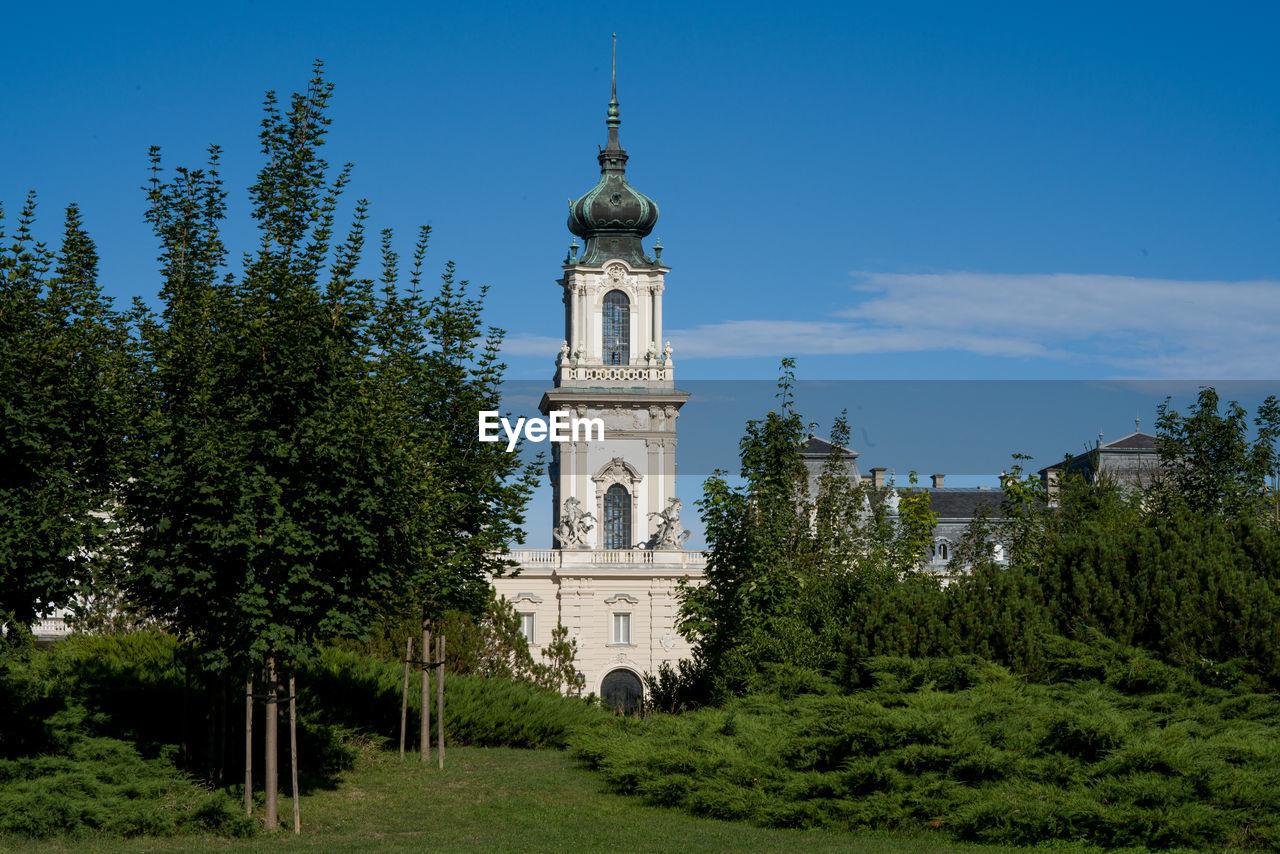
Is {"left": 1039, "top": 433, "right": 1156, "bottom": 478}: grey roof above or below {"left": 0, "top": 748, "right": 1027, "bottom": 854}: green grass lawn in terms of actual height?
above

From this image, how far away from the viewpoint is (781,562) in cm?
2830

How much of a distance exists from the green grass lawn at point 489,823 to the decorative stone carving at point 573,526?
39.4 m

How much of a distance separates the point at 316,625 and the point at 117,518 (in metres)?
3.23

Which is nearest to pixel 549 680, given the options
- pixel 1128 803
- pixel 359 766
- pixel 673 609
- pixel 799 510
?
pixel 799 510

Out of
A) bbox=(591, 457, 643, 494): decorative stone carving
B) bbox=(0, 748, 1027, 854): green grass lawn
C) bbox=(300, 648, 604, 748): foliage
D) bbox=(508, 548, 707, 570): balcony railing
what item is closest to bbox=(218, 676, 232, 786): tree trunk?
bbox=(0, 748, 1027, 854): green grass lawn

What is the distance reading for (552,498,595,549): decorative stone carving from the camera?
6544 centimetres

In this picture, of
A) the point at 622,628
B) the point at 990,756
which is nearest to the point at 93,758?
the point at 990,756

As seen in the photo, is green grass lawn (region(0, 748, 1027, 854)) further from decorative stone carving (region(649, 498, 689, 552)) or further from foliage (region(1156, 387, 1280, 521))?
decorative stone carving (region(649, 498, 689, 552))

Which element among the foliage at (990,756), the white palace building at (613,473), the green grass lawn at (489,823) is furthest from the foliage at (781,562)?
the white palace building at (613,473)

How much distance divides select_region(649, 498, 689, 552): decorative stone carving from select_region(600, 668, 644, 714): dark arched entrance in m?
5.88

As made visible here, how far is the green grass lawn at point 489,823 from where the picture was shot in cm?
1780

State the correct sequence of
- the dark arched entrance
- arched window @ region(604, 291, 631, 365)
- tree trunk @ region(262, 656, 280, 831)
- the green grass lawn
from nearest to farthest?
the green grass lawn
tree trunk @ region(262, 656, 280, 831)
the dark arched entrance
arched window @ region(604, 291, 631, 365)

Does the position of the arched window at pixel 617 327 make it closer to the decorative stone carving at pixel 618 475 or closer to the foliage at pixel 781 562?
the decorative stone carving at pixel 618 475

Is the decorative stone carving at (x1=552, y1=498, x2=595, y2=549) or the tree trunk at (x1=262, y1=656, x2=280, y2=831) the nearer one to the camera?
the tree trunk at (x1=262, y1=656, x2=280, y2=831)
